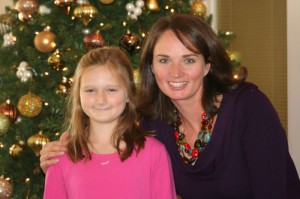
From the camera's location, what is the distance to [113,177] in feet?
6.12

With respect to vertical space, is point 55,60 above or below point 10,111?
above

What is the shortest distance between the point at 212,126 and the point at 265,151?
10.8 inches

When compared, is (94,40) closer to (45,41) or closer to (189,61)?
(45,41)

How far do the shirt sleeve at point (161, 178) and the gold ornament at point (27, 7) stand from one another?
1.49 m

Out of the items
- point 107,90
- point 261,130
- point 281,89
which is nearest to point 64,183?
point 107,90

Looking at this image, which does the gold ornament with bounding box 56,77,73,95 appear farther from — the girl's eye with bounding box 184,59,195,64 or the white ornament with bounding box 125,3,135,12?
the girl's eye with bounding box 184,59,195,64

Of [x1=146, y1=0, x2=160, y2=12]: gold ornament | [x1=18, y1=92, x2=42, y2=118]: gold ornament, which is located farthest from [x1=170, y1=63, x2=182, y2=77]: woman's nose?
[x1=18, y1=92, x2=42, y2=118]: gold ornament

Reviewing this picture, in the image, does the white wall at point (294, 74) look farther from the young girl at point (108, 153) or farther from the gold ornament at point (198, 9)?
the young girl at point (108, 153)

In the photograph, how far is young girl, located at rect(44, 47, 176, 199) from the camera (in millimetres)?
1864

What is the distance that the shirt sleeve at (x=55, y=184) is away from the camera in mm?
1880

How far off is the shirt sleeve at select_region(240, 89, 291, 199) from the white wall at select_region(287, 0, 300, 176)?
1846mm

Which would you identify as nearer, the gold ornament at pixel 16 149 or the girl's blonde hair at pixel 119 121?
the girl's blonde hair at pixel 119 121

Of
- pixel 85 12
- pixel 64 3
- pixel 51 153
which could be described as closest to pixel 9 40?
pixel 64 3

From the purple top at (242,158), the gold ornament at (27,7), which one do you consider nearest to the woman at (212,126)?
the purple top at (242,158)
